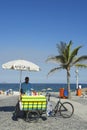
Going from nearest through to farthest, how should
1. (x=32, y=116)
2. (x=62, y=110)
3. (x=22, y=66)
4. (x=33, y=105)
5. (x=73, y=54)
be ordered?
(x=33, y=105), (x=32, y=116), (x=62, y=110), (x=22, y=66), (x=73, y=54)

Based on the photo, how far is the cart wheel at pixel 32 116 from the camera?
13391mm

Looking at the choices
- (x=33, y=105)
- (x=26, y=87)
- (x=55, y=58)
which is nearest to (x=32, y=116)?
(x=33, y=105)

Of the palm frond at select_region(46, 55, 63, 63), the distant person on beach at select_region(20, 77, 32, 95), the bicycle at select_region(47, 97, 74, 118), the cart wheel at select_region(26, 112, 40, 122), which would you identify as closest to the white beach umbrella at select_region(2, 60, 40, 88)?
the distant person on beach at select_region(20, 77, 32, 95)

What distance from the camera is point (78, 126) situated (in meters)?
12.3

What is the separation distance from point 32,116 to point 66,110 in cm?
166

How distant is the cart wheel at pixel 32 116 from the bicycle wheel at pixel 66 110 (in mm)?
1512

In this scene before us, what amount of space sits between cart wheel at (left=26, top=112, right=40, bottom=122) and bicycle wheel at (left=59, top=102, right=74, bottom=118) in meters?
1.51

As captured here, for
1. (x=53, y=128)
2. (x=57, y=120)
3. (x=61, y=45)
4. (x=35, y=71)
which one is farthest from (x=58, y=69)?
(x=53, y=128)

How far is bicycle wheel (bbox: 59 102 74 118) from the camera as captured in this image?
15.1 m

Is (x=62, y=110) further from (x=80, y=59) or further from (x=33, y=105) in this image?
(x=80, y=59)

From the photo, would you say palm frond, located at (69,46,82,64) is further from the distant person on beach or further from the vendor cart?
the vendor cart

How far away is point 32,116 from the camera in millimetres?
14375

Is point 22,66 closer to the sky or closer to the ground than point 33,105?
closer to the sky

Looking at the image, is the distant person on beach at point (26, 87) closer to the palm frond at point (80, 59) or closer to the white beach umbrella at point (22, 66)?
the white beach umbrella at point (22, 66)
